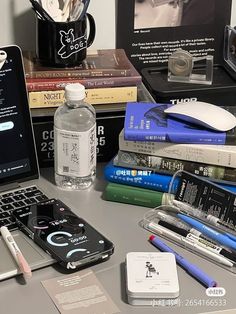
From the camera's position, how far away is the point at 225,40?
1299 mm

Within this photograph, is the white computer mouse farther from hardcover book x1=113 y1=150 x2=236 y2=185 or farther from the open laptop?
the open laptop

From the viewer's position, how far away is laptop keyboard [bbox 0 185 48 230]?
925 mm

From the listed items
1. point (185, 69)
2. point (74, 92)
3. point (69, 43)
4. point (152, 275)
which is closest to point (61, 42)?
point (69, 43)

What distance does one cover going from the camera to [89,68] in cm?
111

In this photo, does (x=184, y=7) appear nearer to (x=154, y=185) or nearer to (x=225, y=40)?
(x=225, y=40)

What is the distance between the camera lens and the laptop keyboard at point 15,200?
36.4 inches

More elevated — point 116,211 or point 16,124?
point 16,124

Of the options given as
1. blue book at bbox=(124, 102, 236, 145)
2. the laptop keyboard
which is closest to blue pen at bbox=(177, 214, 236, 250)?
blue book at bbox=(124, 102, 236, 145)

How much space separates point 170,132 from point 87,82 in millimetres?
195

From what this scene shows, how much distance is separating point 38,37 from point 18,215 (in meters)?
0.35

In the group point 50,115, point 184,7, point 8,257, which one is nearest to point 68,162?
point 50,115

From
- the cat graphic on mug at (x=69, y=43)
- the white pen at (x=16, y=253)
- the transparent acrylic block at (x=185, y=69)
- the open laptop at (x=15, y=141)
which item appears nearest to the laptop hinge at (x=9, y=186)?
the open laptop at (x=15, y=141)

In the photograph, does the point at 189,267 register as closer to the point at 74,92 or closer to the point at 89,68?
the point at 74,92

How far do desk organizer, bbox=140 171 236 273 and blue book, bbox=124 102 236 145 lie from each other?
6 cm
